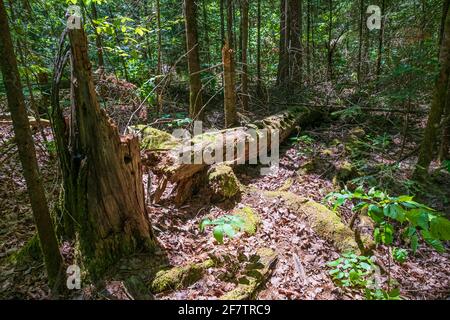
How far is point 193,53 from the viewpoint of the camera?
8156mm

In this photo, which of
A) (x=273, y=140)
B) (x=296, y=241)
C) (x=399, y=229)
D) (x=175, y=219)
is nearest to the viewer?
(x=296, y=241)

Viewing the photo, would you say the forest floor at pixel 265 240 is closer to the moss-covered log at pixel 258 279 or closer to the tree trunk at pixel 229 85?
the moss-covered log at pixel 258 279

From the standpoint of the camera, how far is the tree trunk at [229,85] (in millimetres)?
6867

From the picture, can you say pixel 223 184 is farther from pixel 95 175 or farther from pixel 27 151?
pixel 27 151

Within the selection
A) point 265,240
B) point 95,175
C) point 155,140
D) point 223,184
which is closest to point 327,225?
point 265,240

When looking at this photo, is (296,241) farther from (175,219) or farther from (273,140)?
(273,140)

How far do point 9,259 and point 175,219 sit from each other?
2.35 m

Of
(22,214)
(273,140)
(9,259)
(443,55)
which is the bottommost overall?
(9,259)

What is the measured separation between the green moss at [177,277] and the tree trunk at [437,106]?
4.44 m

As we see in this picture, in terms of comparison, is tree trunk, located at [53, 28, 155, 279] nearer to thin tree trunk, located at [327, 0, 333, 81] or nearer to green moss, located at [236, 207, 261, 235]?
green moss, located at [236, 207, 261, 235]

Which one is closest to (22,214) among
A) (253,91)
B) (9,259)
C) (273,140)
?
(9,259)

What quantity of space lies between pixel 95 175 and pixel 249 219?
2575 mm

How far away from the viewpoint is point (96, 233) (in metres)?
3.66

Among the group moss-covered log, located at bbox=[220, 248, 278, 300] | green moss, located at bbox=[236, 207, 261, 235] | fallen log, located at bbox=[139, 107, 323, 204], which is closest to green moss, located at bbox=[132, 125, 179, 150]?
fallen log, located at bbox=[139, 107, 323, 204]
